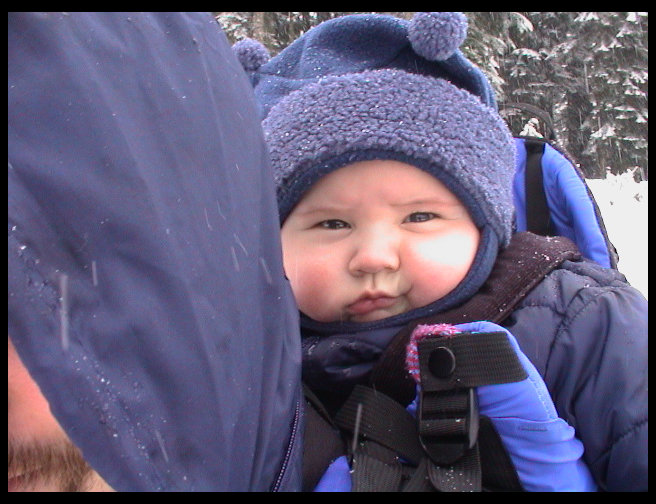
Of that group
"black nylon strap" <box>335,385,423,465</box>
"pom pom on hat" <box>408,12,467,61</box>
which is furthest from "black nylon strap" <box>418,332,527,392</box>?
"pom pom on hat" <box>408,12,467,61</box>

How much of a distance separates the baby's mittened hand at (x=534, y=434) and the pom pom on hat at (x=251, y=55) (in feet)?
4.77

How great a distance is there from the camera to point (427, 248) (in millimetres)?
1702

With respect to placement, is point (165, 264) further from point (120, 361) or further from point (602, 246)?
point (602, 246)

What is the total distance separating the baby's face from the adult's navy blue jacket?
2.40 ft

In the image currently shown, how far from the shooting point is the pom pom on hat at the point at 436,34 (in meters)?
1.85

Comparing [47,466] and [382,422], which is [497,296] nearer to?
[382,422]

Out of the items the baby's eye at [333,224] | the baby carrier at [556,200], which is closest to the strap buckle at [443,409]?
the baby's eye at [333,224]

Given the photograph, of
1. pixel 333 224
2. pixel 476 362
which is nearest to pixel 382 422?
pixel 476 362

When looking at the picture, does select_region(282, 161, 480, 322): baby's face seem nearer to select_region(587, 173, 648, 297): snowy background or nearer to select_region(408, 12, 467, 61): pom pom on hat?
select_region(408, 12, 467, 61): pom pom on hat

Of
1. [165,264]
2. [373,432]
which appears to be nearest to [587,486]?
[373,432]

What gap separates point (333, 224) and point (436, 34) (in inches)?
26.9

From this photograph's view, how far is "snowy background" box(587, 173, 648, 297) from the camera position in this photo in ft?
25.2

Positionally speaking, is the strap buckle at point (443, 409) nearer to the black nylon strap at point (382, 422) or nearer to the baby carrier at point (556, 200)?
the black nylon strap at point (382, 422)

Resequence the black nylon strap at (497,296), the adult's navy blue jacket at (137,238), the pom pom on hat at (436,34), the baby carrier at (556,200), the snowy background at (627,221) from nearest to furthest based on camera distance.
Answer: the adult's navy blue jacket at (137,238), the black nylon strap at (497,296), the pom pom on hat at (436,34), the baby carrier at (556,200), the snowy background at (627,221)
